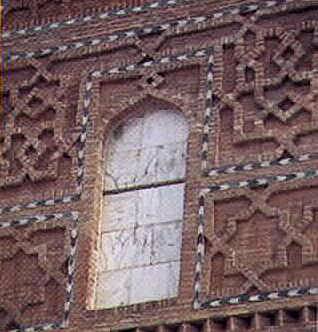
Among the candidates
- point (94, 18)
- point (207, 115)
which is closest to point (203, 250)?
point (207, 115)

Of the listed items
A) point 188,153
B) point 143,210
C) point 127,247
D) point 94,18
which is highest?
point 94,18

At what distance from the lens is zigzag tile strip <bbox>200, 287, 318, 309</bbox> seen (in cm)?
1064

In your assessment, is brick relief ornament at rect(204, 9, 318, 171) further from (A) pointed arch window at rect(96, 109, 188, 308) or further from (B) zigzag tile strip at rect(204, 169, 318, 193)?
(A) pointed arch window at rect(96, 109, 188, 308)

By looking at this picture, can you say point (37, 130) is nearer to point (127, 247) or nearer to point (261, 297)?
point (127, 247)

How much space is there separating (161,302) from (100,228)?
35.5 inches

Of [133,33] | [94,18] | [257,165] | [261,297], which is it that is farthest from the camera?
[94,18]

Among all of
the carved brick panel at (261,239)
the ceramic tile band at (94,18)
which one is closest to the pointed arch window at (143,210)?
the carved brick panel at (261,239)

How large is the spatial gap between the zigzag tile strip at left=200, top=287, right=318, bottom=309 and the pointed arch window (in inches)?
14.8

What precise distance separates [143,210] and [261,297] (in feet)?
4.21

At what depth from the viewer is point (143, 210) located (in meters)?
11.7

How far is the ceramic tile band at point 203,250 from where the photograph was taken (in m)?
10.7

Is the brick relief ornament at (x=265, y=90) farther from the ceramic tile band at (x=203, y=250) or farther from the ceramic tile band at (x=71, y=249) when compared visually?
the ceramic tile band at (x=71, y=249)

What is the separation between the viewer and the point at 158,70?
479 inches

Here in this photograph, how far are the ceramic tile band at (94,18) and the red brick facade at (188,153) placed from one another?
0.04 feet
